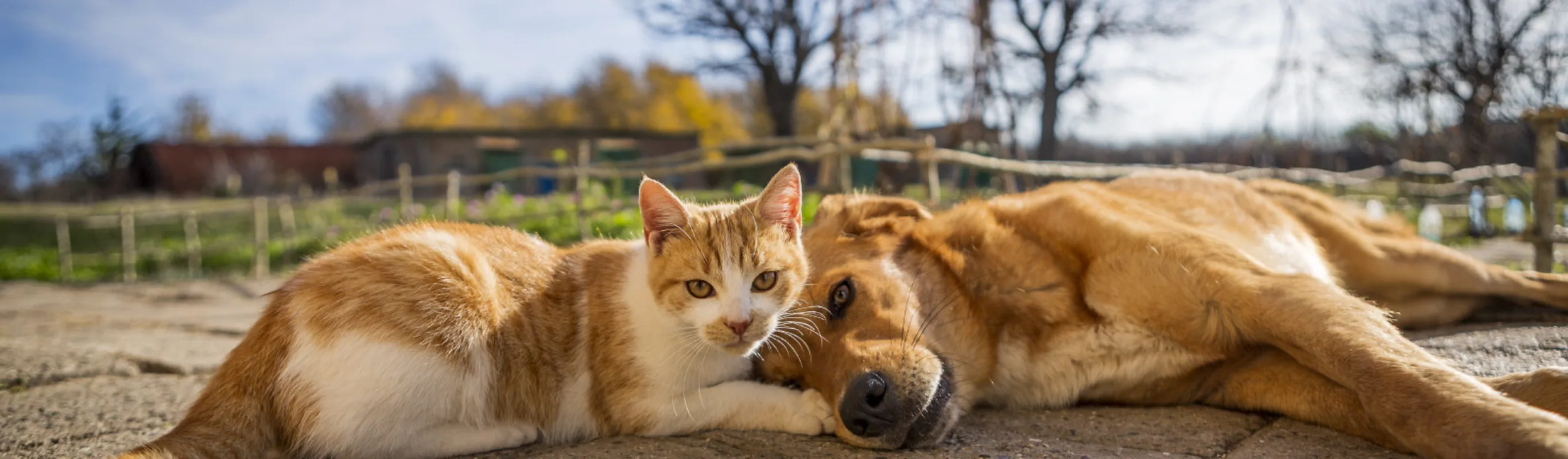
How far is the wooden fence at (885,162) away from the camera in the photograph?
18.0 feet

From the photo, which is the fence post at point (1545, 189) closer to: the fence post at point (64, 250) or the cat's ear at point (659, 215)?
the cat's ear at point (659, 215)

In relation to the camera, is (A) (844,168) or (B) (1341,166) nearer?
(A) (844,168)

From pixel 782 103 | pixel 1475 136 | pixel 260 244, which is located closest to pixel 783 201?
pixel 260 244

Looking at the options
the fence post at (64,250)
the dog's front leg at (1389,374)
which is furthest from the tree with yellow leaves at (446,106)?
the dog's front leg at (1389,374)

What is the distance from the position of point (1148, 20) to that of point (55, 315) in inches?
853

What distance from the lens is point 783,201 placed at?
2594 mm

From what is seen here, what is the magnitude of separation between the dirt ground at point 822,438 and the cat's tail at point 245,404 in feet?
1.94

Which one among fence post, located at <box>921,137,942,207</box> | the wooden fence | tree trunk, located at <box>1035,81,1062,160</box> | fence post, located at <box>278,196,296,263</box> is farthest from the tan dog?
tree trunk, located at <box>1035,81,1062,160</box>

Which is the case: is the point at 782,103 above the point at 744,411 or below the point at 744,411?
above

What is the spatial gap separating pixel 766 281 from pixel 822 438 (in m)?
0.48

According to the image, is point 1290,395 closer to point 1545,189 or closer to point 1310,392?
point 1310,392

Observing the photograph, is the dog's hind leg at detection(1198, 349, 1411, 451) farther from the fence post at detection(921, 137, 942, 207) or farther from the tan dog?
the fence post at detection(921, 137, 942, 207)

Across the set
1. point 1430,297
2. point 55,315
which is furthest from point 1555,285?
point 55,315

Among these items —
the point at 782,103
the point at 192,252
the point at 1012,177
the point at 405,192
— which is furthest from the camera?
the point at 782,103
